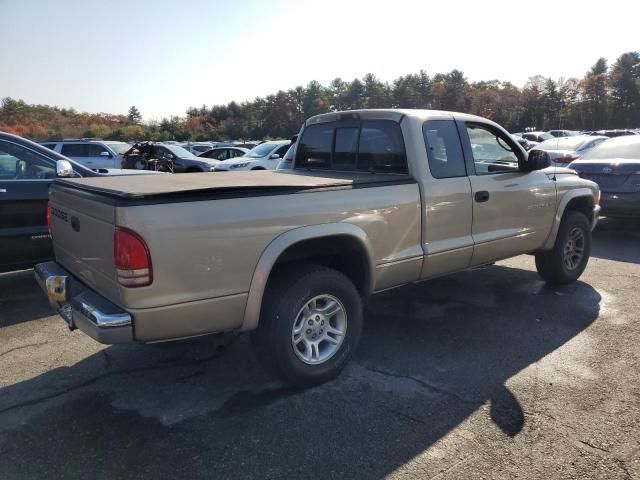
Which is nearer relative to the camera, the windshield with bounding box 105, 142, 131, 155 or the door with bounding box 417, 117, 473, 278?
the door with bounding box 417, 117, 473, 278

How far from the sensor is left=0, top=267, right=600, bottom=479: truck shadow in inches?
103

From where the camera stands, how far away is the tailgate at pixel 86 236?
9.05 ft

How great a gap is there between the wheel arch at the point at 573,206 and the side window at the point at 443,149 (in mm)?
1597

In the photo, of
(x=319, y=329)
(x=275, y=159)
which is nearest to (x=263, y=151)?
(x=275, y=159)

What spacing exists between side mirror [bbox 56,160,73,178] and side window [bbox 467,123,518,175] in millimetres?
4063

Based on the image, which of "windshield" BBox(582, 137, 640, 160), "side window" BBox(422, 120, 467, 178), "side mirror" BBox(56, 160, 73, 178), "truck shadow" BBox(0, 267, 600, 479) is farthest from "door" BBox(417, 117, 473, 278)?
"windshield" BBox(582, 137, 640, 160)

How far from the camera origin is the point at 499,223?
177 inches

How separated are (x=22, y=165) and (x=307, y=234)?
3940mm

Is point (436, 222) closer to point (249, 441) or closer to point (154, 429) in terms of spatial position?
point (249, 441)

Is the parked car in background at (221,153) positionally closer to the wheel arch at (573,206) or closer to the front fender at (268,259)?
the wheel arch at (573,206)

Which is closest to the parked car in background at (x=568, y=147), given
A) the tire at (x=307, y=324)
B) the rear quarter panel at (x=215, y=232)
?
the tire at (x=307, y=324)

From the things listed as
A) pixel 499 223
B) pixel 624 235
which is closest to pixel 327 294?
pixel 499 223

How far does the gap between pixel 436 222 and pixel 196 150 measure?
26138mm

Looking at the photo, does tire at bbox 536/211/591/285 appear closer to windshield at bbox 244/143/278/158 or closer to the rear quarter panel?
the rear quarter panel
